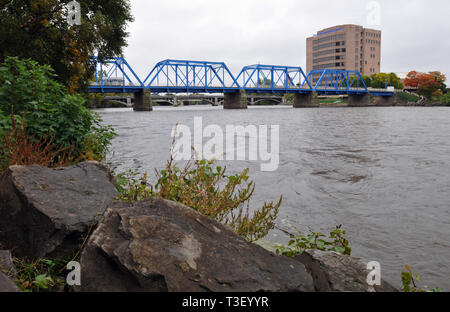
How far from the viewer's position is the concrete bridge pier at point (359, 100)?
122188 millimetres

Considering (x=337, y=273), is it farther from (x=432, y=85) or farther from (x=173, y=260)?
(x=432, y=85)

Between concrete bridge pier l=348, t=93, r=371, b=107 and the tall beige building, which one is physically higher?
the tall beige building

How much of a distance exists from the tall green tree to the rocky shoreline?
1063 cm

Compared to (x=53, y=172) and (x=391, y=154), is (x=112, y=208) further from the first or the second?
(x=391, y=154)

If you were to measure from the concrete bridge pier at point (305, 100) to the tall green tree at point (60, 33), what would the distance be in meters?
105

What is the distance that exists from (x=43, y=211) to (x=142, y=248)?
132 centimetres

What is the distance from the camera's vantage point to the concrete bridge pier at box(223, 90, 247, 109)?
104 m

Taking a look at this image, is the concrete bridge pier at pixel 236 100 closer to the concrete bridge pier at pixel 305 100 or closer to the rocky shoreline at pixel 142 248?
the concrete bridge pier at pixel 305 100

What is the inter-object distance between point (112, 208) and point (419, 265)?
4492mm

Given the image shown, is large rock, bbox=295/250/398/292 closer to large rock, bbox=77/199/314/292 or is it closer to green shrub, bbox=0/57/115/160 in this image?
large rock, bbox=77/199/314/292

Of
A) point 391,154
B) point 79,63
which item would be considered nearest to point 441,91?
point 391,154

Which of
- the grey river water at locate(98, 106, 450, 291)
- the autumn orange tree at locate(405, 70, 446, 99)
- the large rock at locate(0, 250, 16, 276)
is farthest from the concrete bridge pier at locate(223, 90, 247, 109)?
the large rock at locate(0, 250, 16, 276)

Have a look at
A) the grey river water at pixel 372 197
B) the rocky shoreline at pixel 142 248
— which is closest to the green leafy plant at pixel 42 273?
the rocky shoreline at pixel 142 248

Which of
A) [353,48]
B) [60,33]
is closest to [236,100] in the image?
[60,33]
